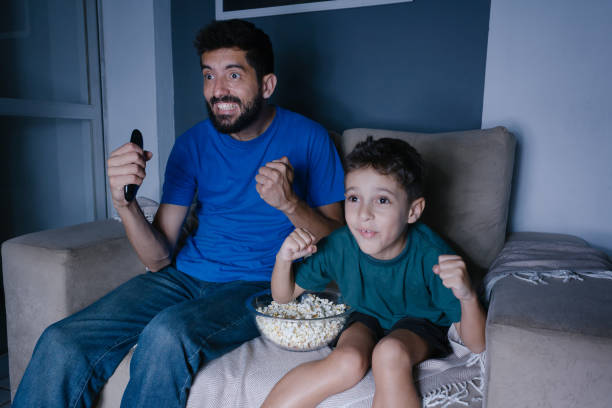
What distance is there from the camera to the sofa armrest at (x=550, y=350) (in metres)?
0.76

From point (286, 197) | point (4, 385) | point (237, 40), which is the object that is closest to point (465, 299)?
point (286, 197)

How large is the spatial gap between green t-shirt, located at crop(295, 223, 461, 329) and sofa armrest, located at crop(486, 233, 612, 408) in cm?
24

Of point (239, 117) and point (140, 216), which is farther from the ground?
point (239, 117)

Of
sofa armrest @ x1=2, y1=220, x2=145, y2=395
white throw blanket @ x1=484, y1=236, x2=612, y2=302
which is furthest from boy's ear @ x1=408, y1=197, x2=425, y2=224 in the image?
sofa armrest @ x1=2, y1=220, x2=145, y2=395

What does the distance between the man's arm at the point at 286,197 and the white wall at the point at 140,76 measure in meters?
1.30

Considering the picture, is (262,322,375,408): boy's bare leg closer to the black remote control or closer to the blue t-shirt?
the blue t-shirt

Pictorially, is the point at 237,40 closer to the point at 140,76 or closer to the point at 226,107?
the point at 226,107

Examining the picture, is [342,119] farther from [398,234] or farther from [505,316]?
[505,316]

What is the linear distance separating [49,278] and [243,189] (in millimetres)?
649

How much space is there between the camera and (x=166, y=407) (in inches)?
40.3

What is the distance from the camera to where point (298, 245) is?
1.12 metres

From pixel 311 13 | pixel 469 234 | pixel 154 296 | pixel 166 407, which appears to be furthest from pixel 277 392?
pixel 311 13

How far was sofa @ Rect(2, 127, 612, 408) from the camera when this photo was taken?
79cm

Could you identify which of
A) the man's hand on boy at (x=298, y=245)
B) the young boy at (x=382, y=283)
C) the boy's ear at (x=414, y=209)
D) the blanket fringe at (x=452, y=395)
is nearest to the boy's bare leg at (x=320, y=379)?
the young boy at (x=382, y=283)
